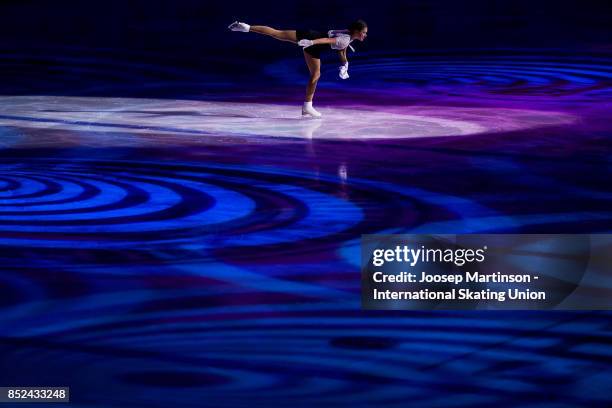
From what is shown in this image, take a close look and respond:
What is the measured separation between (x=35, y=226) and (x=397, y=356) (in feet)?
12.0

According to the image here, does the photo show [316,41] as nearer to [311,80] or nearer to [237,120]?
[311,80]

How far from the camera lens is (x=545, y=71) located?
1988 cm

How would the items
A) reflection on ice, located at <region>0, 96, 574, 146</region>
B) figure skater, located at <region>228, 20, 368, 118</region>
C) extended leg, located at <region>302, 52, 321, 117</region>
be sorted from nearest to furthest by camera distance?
reflection on ice, located at <region>0, 96, 574, 146</region>
figure skater, located at <region>228, 20, 368, 118</region>
extended leg, located at <region>302, 52, 321, 117</region>

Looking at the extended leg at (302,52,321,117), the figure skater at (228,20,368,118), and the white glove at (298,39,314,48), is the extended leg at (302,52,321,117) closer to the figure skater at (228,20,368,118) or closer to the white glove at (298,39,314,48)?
the figure skater at (228,20,368,118)

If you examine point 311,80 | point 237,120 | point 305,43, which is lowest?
point 237,120

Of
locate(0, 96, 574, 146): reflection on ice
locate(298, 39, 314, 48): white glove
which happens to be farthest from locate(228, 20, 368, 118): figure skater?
locate(0, 96, 574, 146): reflection on ice

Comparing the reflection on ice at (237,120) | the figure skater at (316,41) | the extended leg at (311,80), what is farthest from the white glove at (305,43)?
the reflection on ice at (237,120)

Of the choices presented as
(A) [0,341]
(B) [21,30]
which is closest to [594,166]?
(A) [0,341]

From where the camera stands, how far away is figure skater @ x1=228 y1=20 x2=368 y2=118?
46.5 feet

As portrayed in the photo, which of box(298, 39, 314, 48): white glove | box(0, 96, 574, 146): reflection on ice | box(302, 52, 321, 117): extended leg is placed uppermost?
box(298, 39, 314, 48): white glove

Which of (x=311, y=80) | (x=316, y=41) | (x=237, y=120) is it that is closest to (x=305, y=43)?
(x=316, y=41)

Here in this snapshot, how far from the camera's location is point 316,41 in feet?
46.9

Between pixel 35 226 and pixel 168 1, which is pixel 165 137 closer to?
pixel 35 226

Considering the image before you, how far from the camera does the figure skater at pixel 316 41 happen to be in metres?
14.2
